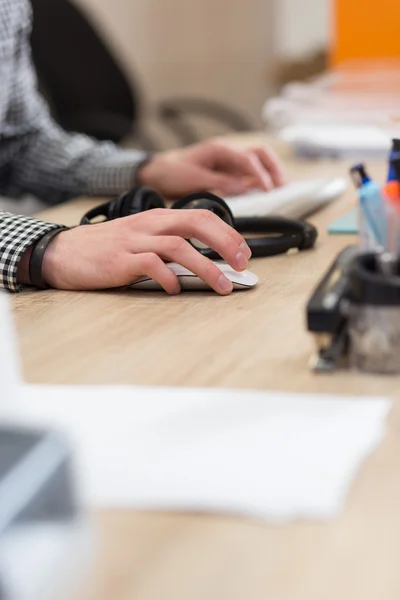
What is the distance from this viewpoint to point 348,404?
2.18 ft

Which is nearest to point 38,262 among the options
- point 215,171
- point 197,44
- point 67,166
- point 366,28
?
point 215,171

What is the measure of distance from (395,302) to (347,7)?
2.65 metres

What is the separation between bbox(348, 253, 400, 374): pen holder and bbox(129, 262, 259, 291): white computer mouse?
0.27m

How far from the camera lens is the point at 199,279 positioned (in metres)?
0.99

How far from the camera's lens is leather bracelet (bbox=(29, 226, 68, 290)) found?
3.39ft

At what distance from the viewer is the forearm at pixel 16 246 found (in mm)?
1034

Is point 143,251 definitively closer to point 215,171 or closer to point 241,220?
point 241,220

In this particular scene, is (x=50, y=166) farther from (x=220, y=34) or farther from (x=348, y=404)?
(x=220, y=34)

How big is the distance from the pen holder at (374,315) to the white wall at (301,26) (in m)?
3.63

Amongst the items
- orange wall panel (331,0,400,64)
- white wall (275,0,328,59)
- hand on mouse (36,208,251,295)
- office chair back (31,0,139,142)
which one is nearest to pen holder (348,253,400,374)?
hand on mouse (36,208,251,295)

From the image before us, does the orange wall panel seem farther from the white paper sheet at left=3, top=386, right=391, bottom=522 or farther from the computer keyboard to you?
the white paper sheet at left=3, top=386, right=391, bottom=522

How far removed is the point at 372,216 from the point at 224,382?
0.62 ft

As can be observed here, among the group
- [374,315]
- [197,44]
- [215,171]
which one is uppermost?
[374,315]

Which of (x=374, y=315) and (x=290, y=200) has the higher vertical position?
(x=374, y=315)
